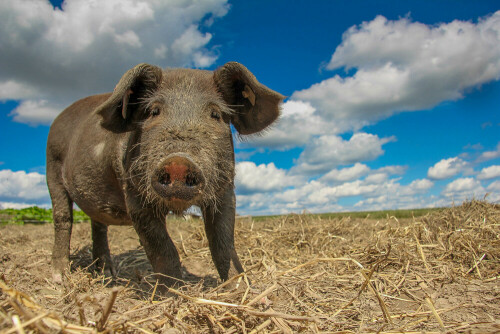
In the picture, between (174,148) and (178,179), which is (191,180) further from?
(174,148)

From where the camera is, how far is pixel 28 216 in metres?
15.8

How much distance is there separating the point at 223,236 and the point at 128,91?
1676mm

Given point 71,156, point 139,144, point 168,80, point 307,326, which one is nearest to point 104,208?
point 71,156

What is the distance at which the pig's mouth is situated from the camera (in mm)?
2615

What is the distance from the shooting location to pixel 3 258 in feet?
16.6

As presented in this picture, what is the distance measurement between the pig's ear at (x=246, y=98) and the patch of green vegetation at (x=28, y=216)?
1354cm

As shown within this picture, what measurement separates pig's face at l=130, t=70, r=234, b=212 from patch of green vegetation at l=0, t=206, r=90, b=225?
13543 millimetres

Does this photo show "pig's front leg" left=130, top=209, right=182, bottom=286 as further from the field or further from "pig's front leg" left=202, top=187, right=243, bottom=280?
"pig's front leg" left=202, top=187, right=243, bottom=280

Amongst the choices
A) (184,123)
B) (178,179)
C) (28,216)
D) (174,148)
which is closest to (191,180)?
(178,179)

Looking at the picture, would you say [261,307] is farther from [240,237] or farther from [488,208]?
[488,208]

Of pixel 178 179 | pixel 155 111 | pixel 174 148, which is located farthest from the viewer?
pixel 155 111

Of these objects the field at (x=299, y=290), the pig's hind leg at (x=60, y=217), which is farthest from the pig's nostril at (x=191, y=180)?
the pig's hind leg at (x=60, y=217)

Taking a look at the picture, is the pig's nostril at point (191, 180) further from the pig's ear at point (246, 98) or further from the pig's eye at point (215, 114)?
the pig's ear at point (246, 98)

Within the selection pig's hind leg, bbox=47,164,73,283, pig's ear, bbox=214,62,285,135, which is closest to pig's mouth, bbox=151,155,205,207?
pig's ear, bbox=214,62,285,135
